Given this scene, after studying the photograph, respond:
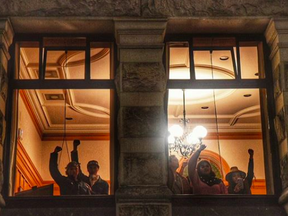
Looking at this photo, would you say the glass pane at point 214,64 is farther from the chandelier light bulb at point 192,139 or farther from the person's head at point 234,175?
the person's head at point 234,175

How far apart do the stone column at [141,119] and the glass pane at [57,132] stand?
14.8 inches

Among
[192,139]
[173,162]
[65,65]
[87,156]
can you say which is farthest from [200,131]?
[65,65]

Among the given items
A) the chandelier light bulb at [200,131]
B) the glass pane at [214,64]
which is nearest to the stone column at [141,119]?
the chandelier light bulb at [200,131]

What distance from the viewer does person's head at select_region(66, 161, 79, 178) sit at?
1223 cm

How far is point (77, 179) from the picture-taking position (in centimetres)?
1223

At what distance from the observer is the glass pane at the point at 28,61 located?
505 inches

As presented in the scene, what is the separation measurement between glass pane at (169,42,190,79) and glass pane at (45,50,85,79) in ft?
4.75

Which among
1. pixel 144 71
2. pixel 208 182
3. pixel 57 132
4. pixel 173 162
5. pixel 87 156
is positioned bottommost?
pixel 208 182

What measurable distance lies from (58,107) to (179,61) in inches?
83.0

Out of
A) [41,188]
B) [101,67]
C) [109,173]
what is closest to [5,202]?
[41,188]

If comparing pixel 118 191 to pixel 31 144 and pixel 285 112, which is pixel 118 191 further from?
pixel 285 112

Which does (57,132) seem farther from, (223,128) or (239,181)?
(239,181)

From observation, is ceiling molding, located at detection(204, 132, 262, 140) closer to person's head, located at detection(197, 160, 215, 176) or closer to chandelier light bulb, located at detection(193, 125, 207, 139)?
chandelier light bulb, located at detection(193, 125, 207, 139)

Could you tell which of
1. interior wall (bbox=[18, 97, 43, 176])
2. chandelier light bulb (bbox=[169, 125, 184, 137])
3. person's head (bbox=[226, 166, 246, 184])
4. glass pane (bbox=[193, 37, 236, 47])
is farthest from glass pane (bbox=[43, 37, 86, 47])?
person's head (bbox=[226, 166, 246, 184])
